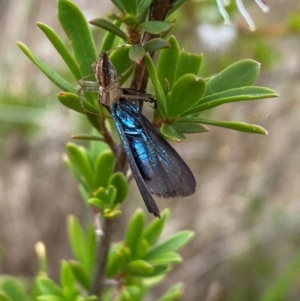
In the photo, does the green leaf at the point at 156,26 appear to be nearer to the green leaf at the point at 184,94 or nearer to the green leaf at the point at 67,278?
the green leaf at the point at 184,94

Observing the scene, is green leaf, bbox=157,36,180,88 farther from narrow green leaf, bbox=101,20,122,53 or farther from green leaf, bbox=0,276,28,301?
green leaf, bbox=0,276,28,301

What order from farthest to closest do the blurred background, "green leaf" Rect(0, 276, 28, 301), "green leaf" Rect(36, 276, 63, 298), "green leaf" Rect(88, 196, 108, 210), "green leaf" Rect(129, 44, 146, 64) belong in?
the blurred background
"green leaf" Rect(0, 276, 28, 301)
"green leaf" Rect(36, 276, 63, 298)
"green leaf" Rect(88, 196, 108, 210)
"green leaf" Rect(129, 44, 146, 64)

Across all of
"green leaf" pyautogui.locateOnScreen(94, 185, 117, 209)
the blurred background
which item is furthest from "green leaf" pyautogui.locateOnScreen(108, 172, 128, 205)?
the blurred background

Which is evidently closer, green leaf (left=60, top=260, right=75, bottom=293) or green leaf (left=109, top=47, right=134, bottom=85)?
green leaf (left=109, top=47, right=134, bottom=85)

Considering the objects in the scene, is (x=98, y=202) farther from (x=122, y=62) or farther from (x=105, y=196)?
(x=122, y=62)

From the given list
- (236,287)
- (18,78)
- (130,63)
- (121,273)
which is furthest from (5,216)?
(130,63)

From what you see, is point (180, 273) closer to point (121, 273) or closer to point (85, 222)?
point (85, 222)

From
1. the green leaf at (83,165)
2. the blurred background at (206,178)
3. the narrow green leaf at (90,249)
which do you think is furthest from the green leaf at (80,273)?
the blurred background at (206,178)

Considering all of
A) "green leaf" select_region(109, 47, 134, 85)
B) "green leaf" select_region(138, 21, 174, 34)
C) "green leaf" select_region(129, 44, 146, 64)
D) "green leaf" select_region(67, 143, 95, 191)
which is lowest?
"green leaf" select_region(67, 143, 95, 191)
